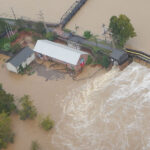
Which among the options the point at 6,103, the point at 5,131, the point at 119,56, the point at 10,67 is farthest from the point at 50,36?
the point at 5,131

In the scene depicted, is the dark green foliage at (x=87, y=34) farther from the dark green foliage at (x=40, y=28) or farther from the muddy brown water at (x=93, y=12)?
the dark green foliage at (x=40, y=28)

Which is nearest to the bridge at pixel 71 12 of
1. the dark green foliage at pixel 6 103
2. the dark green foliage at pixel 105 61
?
the dark green foliage at pixel 105 61

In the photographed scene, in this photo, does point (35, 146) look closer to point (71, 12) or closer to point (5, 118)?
point (5, 118)

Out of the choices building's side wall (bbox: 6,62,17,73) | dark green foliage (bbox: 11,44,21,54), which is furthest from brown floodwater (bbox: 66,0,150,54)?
building's side wall (bbox: 6,62,17,73)

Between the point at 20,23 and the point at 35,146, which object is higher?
the point at 20,23

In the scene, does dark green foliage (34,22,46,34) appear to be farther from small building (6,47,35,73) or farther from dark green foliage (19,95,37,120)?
dark green foliage (19,95,37,120)

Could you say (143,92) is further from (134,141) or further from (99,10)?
(99,10)
